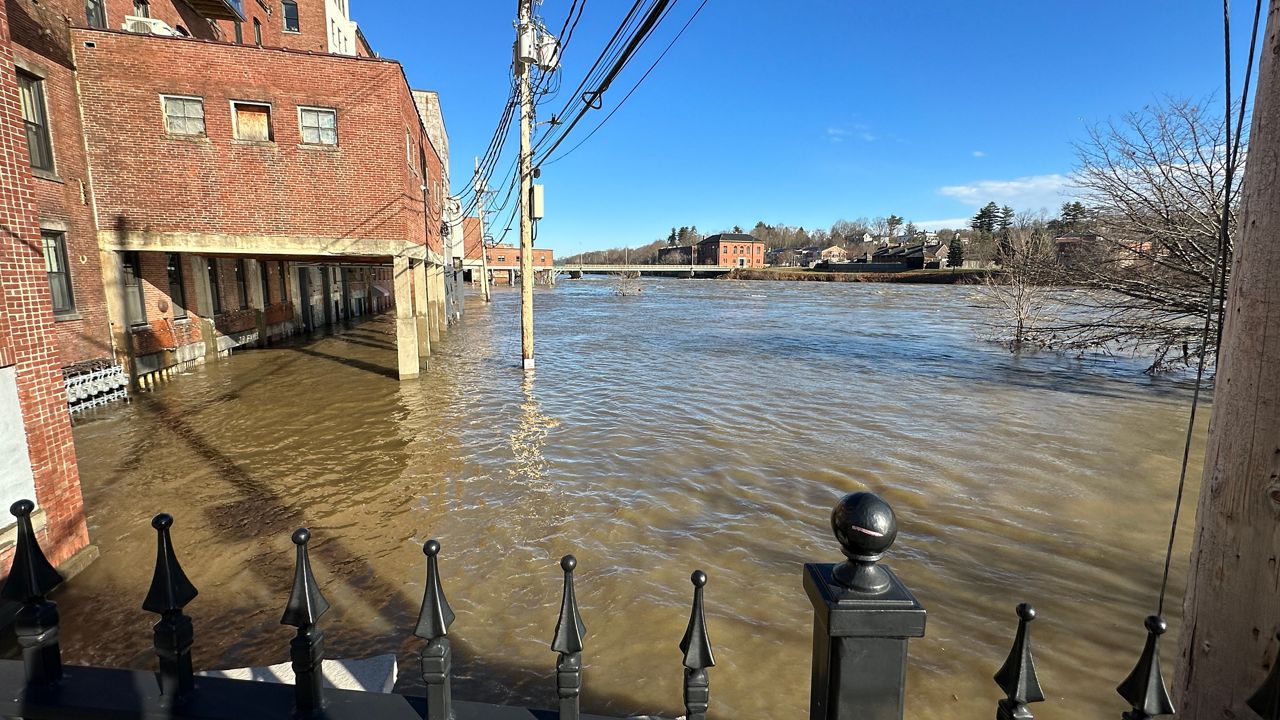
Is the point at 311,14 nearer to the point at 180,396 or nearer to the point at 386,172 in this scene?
the point at 386,172

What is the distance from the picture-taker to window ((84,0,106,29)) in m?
12.9

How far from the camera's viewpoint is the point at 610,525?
670cm

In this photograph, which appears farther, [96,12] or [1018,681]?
[96,12]

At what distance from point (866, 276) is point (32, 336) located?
384 feet

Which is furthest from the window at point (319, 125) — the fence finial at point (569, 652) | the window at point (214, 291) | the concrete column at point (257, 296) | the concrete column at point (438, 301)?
the fence finial at point (569, 652)

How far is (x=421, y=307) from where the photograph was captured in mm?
17219

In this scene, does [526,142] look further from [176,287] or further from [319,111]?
[176,287]

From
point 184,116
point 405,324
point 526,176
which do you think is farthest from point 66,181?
point 526,176

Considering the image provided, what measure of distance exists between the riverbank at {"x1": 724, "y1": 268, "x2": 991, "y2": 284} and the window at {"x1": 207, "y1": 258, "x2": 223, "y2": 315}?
84.7 metres

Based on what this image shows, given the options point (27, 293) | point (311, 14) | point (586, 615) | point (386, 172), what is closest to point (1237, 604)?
point (586, 615)

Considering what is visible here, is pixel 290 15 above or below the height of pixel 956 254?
above

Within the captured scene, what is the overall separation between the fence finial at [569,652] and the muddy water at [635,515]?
88.9 inches

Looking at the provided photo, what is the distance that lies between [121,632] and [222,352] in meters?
14.9

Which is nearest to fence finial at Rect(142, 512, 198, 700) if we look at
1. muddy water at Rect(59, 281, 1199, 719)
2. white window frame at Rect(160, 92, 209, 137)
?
muddy water at Rect(59, 281, 1199, 719)
